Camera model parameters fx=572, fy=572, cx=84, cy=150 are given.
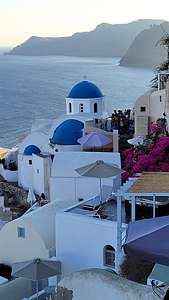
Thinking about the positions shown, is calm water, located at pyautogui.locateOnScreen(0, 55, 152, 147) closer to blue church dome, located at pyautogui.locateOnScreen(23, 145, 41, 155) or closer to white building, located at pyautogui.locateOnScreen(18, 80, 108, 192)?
white building, located at pyautogui.locateOnScreen(18, 80, 108, 192)

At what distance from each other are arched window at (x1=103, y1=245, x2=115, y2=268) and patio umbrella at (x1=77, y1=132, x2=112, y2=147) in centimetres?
977

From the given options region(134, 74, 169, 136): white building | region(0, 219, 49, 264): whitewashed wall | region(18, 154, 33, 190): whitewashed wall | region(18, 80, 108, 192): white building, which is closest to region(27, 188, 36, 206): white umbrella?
region(18, 80, 108, 192): white building

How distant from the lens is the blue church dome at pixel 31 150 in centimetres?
2716

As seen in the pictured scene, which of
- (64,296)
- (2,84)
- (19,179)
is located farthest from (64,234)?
(2,84)

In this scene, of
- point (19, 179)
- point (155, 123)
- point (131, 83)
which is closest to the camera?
point (155, 123)

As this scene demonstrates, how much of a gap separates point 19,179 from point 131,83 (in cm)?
9931

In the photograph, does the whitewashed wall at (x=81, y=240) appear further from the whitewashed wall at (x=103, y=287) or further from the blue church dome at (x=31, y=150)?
the blue church dome at (x=31, y=150)

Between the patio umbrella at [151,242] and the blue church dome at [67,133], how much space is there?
57.3 feet

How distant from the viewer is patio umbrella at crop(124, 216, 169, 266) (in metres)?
7.04

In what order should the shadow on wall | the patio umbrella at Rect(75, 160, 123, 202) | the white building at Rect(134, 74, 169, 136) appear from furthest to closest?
1. the white building at Rect(134, 74, 169, 136)
2. the patio umbrella at Rect(75, 160, 123, 202)
3. the shadow on wall

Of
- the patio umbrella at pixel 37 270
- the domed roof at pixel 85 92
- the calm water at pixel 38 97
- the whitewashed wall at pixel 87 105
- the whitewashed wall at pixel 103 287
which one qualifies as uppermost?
the domed roof at pixel 85 92

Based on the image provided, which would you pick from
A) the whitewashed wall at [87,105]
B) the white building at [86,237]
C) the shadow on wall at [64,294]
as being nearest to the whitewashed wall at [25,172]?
the whitewashed wall at [87,105]

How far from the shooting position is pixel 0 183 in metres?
28.4

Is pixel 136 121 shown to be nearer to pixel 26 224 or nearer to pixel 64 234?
pixel 26 224
